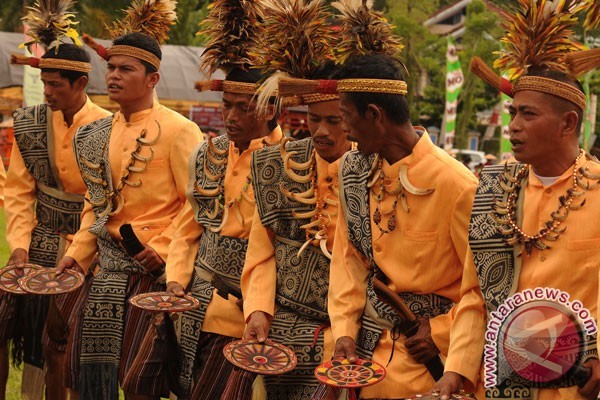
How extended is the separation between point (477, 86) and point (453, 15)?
21091 mm

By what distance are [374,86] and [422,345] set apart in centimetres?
120

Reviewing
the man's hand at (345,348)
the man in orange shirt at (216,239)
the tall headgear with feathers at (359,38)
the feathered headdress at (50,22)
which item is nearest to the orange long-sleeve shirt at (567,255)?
the man's hand at (345,348)

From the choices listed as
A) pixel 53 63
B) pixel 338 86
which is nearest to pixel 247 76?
pixel 338 86

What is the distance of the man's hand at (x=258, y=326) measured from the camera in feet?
20.5

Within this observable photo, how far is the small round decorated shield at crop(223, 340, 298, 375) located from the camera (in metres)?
5.76

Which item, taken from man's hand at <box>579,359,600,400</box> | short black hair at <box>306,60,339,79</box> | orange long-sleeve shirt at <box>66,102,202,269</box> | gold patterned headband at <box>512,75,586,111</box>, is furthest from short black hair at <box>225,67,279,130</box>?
man's hand at <box>579,359,600,400</box>

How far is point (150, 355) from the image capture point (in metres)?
7.34

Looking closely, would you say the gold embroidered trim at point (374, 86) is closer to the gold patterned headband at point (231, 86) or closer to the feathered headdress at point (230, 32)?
the gold patterned headband at point (231, 86)

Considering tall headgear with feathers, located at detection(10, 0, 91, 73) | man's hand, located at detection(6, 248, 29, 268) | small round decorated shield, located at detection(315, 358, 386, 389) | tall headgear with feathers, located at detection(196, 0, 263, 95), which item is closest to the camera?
small round decorated shield, located at detection(315, 358, 386, 389)

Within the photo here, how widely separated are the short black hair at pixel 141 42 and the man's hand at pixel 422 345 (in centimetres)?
326

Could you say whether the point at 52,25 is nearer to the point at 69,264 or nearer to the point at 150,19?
the point at 150,19

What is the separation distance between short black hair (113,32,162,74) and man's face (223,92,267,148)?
1.10 meters

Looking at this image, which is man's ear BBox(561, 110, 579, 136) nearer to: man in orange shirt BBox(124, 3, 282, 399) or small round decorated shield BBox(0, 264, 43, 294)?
man in orange shirt BBox(124, 3, 282, 399)

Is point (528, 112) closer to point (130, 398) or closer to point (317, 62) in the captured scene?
point (317, 62)
